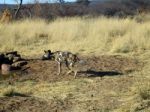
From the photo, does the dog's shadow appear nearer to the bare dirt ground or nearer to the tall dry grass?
the bare dirt ground

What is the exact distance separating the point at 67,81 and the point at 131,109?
2966 millimetres

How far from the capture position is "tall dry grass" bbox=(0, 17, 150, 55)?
1714 centimetres

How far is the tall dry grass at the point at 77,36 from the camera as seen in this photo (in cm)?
1714

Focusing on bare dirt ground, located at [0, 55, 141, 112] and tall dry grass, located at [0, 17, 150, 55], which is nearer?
bare dirt ground, located at [0, 55, 141, 112]

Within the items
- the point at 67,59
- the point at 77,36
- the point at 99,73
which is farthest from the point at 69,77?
the point at 77,36

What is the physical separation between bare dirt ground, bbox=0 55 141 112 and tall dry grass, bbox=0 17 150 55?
6.23 feet

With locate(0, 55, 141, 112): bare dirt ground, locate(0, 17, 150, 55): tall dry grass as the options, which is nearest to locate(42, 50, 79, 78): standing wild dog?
locate(0, 55, 141, 112): bare dirt ground

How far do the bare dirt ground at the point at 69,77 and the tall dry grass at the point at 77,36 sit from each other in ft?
6.23

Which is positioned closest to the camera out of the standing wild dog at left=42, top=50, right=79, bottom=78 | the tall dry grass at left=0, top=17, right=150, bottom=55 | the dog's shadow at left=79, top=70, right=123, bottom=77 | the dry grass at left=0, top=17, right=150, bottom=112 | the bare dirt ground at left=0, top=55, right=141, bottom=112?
the bare dirt ground at left=0, top=55, right=141, bottom=112

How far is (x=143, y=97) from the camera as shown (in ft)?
32.6

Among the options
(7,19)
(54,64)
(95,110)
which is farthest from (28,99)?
(7,19)

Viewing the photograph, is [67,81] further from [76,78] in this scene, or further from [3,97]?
[3,97]

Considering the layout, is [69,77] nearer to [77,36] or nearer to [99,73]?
[99,73]

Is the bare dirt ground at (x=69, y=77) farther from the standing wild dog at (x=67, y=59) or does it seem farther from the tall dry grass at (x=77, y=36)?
the tall dry grass at (x=77, y=36)
